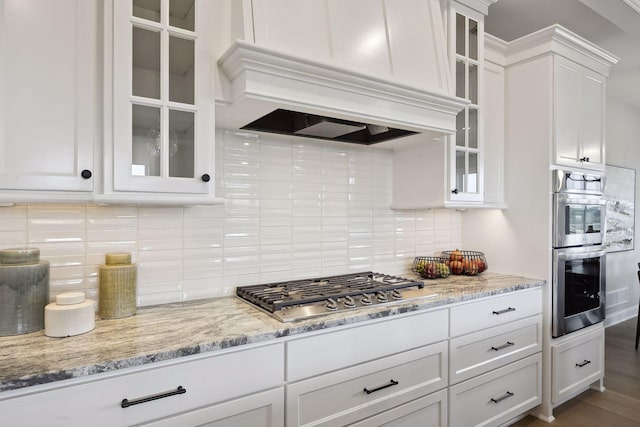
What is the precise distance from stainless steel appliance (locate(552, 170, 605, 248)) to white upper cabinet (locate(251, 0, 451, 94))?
1.11 metres

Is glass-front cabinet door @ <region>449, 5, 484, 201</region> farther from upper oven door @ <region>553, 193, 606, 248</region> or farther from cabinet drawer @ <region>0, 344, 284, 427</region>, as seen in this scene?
cabinet drawer @ <region>0, 344, 284, 427</region>

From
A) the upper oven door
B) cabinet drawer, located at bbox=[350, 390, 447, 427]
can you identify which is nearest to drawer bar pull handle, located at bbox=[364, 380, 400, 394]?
cabinet drawer, located at bbox=[350, 390, 447, 427]

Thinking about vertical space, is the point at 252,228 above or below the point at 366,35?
below

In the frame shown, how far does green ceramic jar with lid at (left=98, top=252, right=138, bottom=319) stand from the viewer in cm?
152

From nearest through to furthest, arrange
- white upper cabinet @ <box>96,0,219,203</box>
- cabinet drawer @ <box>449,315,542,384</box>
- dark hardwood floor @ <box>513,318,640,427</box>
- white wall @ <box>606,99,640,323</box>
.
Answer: white upper cabinet @ <box>96,0,219,203</box>, cabinet drawer @ <box>449,315,542,384</box>, dark hardwood floor @ <box>513,318,640,427</box>, white wall @ <box>606,99,640,323</box>

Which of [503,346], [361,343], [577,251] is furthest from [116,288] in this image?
[577,251]

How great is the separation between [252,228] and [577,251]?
220 cm

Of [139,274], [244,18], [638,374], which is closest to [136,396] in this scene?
[139,274]

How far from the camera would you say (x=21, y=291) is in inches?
51.9

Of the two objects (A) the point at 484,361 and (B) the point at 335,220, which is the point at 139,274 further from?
(A) the point at 484,361

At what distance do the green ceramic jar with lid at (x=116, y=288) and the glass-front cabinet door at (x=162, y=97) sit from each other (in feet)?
1.15

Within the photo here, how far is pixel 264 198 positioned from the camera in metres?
2.08

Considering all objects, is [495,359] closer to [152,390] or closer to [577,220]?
[577,220]

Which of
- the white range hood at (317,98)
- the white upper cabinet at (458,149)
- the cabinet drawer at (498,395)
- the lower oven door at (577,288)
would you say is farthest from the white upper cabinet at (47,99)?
the lower oven door at (577,288)
